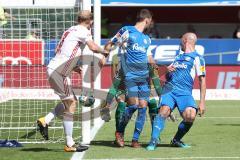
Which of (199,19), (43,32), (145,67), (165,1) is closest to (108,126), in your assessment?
(43,32)

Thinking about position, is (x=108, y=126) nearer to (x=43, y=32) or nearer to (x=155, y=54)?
(x=43, y=32)

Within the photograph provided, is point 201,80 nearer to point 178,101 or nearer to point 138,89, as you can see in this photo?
point 178,101

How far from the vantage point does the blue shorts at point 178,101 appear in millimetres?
11352

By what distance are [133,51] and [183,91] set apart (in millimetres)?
972

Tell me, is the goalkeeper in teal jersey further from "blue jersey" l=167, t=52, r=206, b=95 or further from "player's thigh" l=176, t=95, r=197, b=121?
Result: "player's thigh" l=176, t=95, r=197, b=121

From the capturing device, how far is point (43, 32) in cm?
1570

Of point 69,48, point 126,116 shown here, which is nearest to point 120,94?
point 126,116

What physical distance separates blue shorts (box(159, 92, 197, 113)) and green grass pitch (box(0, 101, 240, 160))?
25.0 inches

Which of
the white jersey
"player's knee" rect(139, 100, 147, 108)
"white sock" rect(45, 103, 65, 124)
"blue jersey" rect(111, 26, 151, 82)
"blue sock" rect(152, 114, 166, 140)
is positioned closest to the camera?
the white jersey

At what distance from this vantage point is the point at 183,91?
37.4 ft

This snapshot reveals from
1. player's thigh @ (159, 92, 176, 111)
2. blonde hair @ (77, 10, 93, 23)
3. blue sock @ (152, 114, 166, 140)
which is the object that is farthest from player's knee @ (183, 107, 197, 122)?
blonde hair @ (77, 10, 93, 23)

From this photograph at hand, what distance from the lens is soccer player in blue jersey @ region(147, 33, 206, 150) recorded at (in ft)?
37.1

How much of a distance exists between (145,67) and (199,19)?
828 inches

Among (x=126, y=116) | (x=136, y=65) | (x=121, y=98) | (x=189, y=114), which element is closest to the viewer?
(x=189, y=114)
